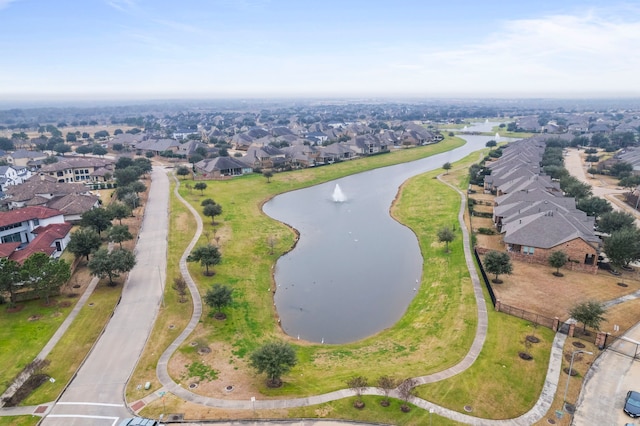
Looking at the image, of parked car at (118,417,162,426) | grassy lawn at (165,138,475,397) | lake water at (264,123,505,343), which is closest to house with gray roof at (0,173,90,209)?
grassy lawn at (165,138,475,397)

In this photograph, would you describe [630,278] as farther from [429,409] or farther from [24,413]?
[24,413]

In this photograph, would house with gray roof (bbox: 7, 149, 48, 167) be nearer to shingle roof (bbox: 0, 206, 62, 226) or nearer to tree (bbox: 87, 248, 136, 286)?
shingle roof (bbox: 0, 206, 62, 226)

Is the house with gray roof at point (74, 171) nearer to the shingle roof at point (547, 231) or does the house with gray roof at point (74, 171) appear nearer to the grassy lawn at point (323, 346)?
the grassy lawn at point (323, 346)

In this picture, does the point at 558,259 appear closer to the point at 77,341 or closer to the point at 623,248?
the point at 623,248

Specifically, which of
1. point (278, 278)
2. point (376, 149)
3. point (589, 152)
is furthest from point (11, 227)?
point (589, 152)

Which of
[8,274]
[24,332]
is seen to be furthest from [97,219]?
[24,332]

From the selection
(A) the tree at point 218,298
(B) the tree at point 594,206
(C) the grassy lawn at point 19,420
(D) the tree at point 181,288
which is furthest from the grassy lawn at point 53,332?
(B) the tree at point 594,206
